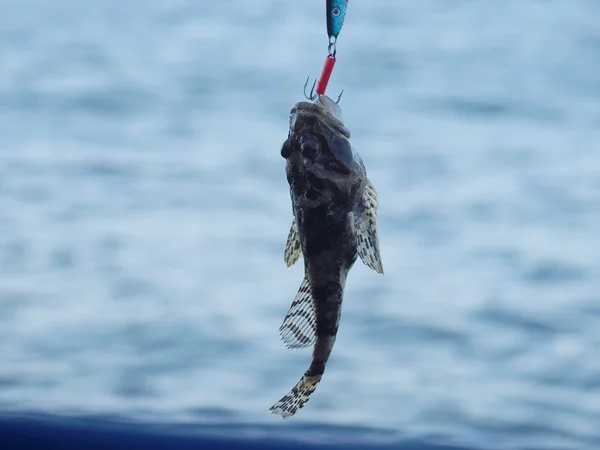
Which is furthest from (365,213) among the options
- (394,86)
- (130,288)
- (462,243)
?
(394,86)

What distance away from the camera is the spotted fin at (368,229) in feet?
7.29

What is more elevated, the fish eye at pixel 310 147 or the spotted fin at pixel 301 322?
the fish eye at pixel 310 147

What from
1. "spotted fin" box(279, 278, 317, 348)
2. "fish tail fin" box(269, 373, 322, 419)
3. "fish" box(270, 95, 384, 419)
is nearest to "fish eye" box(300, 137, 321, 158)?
"fish" box(270, 95, 384, 419)

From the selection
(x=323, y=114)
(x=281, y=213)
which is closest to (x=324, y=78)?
(x=323, y=114)

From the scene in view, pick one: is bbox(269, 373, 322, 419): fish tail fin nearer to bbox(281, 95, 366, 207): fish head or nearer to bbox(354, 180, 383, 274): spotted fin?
bbox(354, 180, 383, 274): spotted fin

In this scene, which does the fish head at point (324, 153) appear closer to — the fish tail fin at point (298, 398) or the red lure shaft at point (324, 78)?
the red lure shaft at point (324, 78)

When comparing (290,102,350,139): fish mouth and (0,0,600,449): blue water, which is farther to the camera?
(0,0,600,449): blue water

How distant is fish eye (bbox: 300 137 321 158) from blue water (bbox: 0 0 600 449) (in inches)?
71.0

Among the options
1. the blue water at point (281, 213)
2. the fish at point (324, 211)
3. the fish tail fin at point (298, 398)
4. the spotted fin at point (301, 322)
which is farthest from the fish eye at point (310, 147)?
the blue water at point (281, 213)

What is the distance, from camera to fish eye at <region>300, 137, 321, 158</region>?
2.16 metres

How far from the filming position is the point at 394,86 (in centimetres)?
1328

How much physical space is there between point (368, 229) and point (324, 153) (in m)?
0.18

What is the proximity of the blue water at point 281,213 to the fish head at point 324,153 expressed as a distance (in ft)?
5.86

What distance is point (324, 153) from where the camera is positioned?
2166 millimetres
